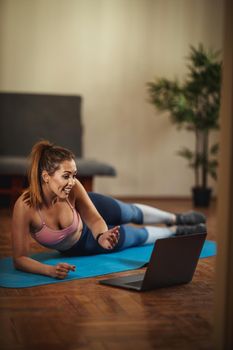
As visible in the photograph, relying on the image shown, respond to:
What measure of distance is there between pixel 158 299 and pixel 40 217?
30.4 inches

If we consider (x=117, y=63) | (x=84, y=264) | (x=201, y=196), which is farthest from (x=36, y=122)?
(x=84, y=264)

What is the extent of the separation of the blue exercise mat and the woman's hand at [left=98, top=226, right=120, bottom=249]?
7.5 inches

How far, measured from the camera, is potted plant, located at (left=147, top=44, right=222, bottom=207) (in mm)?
6410

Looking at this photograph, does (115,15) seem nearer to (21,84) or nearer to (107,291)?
(21,84)

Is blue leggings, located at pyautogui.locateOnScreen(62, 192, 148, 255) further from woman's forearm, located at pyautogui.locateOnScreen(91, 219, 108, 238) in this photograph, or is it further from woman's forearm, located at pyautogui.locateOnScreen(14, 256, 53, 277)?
woman's forearm, located at pyautogui.locateOnScreen(14, 256, 53, 277)

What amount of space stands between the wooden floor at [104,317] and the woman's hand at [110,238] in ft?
0.56

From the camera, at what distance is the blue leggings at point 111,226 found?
11.4 ft

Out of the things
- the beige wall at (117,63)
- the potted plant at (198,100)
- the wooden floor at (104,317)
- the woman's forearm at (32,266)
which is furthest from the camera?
the beige wall at (117,63)

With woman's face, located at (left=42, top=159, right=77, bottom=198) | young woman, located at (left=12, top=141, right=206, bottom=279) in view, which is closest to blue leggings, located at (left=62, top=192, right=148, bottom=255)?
young woman, located at (left=12, top=141, right=206, bottom=279)

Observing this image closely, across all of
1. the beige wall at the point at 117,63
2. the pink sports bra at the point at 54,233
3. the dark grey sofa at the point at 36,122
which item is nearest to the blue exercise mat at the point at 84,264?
the pink sports bra at the point at 54,233

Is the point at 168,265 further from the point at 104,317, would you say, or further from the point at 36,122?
the point at 36,122

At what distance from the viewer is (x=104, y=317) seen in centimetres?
232

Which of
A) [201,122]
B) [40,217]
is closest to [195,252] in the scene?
[40,217]

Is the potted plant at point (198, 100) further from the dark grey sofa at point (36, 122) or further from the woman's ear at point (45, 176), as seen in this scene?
the woman's ear at point (45, 176)
